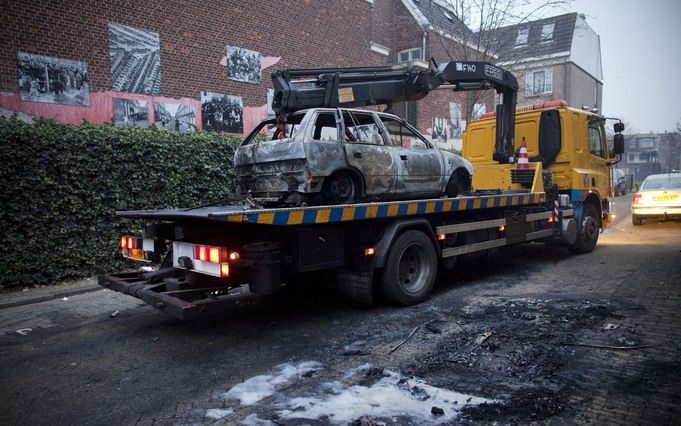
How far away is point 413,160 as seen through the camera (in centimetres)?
660

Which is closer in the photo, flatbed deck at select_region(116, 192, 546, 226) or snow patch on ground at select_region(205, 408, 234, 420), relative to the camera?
snow patch on ground at select_region(205, 408, 234, 420)

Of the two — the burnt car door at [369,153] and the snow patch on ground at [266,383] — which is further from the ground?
the burnt car door at [369,153]

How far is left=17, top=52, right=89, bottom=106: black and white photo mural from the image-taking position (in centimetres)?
977

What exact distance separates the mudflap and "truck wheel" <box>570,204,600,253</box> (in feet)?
23.4

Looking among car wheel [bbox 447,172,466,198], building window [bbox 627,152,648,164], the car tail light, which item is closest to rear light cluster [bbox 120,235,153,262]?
the car tail light

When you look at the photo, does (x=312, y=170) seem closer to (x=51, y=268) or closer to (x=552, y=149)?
(x=51, y=268)

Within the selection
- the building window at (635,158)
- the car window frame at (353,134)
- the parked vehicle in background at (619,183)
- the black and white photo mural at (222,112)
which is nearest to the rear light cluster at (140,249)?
Answer: the car window frame at (353,134)

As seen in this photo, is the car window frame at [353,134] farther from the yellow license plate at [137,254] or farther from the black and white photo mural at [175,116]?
the black and white photo mural at [175,116]

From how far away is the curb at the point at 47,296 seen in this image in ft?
21.5

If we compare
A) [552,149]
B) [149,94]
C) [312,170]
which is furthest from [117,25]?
[552,149]

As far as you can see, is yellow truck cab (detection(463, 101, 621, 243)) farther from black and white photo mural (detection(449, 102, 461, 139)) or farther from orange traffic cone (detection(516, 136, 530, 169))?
black and white photo mural (detection(449, 102, 461, 139))

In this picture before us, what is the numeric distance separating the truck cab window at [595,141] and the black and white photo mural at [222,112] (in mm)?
9160

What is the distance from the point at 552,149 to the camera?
897 cm

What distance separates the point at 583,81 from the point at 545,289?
3873 cm
